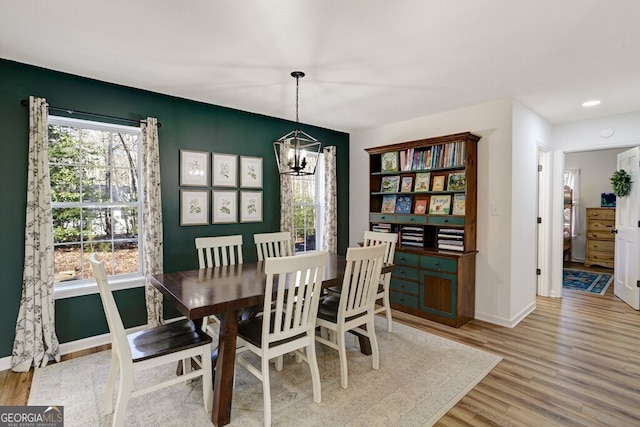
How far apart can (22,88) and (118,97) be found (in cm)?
70

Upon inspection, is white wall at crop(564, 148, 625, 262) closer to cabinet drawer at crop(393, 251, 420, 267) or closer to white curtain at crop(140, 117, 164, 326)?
cabinet drawer at crop(393, 251, 420, 267)

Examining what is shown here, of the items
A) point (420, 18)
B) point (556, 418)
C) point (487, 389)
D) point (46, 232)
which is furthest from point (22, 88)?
point (556, 418)

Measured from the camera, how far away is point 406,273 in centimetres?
397

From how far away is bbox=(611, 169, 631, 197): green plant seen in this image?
14.1 feet

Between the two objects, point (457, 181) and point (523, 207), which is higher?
point (457, 181)

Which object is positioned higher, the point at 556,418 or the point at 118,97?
the point at 118,97

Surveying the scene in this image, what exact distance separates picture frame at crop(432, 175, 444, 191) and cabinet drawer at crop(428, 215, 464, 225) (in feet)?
1.26

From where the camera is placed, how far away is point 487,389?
7.79 feet

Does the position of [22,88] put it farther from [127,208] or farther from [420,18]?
[420,18]

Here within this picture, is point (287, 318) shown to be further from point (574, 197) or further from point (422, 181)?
point (574, 197)

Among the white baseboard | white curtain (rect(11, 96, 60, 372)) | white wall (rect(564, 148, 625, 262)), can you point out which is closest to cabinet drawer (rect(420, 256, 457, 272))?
the white baseboard

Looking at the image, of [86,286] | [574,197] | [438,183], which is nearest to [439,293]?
[438,183]

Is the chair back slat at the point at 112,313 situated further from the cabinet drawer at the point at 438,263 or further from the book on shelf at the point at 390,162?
the book on shelf at the point at 390,162

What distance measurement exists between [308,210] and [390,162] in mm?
1427
